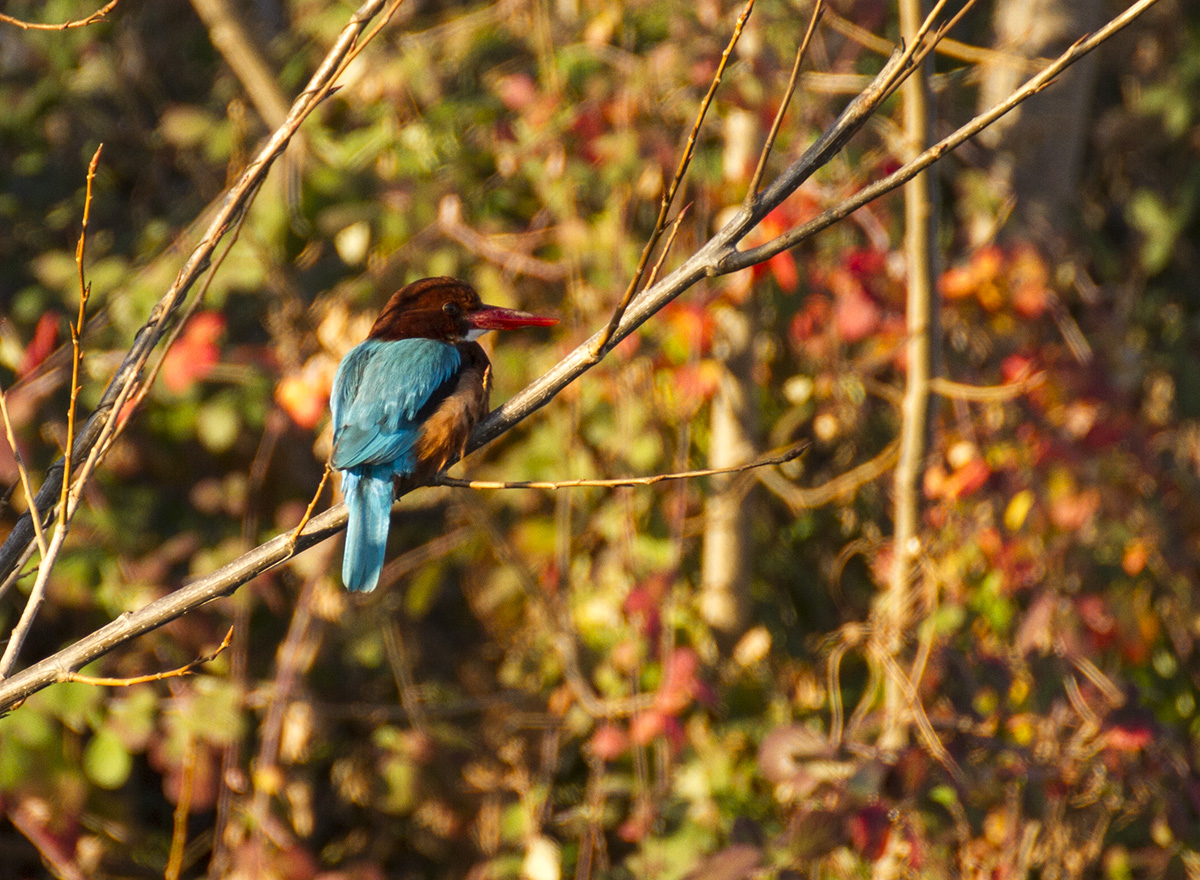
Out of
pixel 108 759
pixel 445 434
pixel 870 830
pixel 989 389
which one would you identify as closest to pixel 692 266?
pixel 445 434

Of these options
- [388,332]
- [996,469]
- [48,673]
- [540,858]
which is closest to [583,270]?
[388,332]

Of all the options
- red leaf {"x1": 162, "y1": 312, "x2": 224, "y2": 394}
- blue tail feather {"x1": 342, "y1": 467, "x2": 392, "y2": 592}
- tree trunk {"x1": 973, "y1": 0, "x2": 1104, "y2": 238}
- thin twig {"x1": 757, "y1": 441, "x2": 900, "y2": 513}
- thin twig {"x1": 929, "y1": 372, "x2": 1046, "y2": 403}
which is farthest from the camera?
tree trunk {"x1": 973, "y1": 0, "x2": 1104, "y2": 238}

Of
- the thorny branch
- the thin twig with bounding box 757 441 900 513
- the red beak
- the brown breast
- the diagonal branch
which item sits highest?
the diagonal branch

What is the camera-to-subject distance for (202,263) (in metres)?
1.41

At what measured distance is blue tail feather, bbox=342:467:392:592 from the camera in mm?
1763

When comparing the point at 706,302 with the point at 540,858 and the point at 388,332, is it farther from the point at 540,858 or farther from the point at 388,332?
the point at 540,858

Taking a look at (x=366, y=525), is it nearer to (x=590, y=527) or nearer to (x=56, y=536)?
(x=56, y=536)

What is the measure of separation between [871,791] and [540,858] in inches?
33.5

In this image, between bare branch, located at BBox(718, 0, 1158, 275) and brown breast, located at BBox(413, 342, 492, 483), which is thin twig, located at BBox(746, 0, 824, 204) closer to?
bare branch, located at BBox(718, 0, 1158, 275)

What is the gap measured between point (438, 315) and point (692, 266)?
988 mm

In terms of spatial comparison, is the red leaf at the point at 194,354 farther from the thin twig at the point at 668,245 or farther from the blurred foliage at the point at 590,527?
the thin twig at the point at 668,245

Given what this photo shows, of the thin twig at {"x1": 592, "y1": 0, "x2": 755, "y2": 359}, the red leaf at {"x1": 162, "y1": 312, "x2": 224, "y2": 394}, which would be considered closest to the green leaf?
the red leaf at {"x1": 162, "y1": 312, "x2": 224, "y2": 394}

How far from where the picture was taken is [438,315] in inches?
87.7

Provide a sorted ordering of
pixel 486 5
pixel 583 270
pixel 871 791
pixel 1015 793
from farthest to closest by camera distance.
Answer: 1. pixel 486 5
2. pixel 583 270
3. pixel 1015 793
4. pixel 871 791
